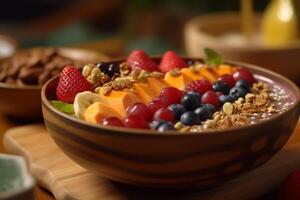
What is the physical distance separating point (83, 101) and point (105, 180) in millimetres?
126

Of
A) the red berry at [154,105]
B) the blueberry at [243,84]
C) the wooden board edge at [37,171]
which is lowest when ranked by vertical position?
the wooden board edge at [37,171]

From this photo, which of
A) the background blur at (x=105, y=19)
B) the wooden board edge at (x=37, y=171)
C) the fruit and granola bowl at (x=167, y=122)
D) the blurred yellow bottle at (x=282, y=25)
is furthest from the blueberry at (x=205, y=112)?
the background blur at (x=105, y=19)

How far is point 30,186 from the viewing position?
0.64m

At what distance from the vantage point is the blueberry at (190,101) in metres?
0.83

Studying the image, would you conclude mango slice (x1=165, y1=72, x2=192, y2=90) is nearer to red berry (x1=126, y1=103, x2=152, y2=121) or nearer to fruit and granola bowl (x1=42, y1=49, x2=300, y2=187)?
fruit and granola bowl (x1=42, y1=49, x2=300, y2=187)

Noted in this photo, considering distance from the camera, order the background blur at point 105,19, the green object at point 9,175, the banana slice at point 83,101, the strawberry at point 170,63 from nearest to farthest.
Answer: the green object at point 9,175 → the banana slice at point 83,101 → the strawberry at point 170,63 → the background blur at point 105,19

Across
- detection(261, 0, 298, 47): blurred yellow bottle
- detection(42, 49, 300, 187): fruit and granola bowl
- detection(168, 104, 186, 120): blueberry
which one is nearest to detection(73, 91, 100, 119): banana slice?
detection(42, 49, 300, 187): fruit and granola bowl

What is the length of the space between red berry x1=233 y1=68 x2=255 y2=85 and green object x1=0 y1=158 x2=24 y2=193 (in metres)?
0.41

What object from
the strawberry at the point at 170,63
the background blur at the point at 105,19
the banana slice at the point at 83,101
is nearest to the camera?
the banana slice at the point at 83,101

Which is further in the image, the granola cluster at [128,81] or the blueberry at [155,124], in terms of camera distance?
the granola cluster at [128,81]

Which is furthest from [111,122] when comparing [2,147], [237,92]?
[2,147]

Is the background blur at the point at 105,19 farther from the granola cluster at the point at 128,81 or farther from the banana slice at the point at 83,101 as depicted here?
the banana slice at the point at 83,101

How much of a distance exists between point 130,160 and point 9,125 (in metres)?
0.49

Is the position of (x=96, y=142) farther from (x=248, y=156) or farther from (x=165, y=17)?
(x=165, y=17)
